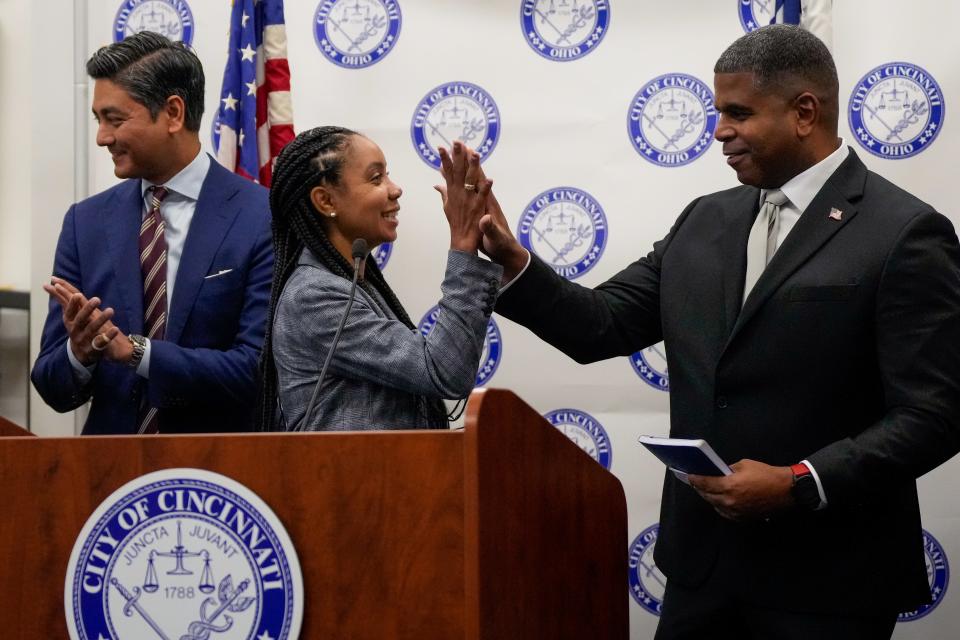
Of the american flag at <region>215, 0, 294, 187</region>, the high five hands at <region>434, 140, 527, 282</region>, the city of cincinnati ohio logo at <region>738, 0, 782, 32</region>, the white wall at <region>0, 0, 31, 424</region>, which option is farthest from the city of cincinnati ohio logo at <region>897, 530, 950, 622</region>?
the white wall at <region>0, 0, 31, 424</region>

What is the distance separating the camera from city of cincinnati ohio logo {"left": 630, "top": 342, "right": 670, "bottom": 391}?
149 inches

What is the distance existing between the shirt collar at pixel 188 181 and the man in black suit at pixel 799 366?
1.05 m

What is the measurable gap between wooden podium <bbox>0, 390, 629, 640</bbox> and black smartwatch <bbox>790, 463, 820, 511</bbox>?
0.63 m

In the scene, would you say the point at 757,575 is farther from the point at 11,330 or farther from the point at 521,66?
the point at 11,330

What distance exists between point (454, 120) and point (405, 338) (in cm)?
159

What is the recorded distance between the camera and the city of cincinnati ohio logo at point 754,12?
3727 millimetres

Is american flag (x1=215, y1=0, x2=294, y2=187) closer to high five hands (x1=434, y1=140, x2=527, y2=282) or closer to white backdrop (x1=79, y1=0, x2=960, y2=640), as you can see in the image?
white backdrop (x1=79, y1=0, x2=960, y2=640)

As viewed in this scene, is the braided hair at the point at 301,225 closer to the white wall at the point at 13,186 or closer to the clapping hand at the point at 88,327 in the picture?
the clapping hand at the point at 88,327

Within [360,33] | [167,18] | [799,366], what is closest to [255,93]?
[360,33]

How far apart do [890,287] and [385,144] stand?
192 cm

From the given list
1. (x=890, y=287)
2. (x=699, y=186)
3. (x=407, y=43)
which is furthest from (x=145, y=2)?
(x=890, y=287)

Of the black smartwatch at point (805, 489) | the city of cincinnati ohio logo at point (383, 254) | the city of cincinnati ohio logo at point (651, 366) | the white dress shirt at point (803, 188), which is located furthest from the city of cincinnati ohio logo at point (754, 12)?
the black smartwatch at point (805, 489)

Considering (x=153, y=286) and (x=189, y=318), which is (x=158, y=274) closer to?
(x=153, y=286)

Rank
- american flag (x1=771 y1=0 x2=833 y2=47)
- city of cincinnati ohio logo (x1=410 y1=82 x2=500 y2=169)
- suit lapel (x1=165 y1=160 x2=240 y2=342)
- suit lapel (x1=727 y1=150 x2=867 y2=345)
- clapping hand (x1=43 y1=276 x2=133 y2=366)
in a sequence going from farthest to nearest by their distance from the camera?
city of cincinnati ohio logo (x1=410 y1=82 x2=500 y2=169) < american flag (x1=771 y1=0 x2=833 y2=47) < suit lapel (x1=165 y1=160 x2=240 y2=342) < clapping hand (x1=43 y1=276 x2=133 y2=366) < suit lapel (x1=727 y1=150 x2=867 y2=345)
